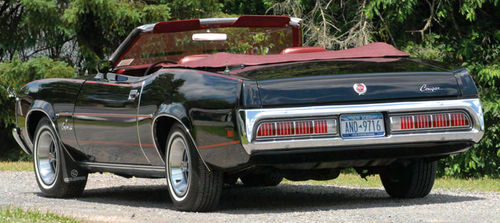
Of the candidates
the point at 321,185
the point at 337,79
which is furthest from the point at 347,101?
the point at 321,185

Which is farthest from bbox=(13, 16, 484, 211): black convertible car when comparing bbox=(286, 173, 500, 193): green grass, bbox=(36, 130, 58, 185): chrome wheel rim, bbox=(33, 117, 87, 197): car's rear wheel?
bbox=(286, 173, 500, 193): green grass

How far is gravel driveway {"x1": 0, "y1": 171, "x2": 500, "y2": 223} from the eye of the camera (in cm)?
679

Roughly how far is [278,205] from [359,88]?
1.61 m

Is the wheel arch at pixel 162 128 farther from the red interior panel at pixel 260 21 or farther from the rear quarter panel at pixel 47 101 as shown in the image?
the red interior panel at pixel 260 21

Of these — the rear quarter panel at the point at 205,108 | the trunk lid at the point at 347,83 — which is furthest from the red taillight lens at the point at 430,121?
the rear quarter panel at the point at 205,108

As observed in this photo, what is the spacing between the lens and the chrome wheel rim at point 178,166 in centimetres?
736

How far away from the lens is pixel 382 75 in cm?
700

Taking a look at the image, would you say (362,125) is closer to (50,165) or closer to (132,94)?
(132,94)

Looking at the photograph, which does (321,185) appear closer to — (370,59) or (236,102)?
(370,59)

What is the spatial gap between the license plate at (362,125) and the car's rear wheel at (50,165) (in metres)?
3.32

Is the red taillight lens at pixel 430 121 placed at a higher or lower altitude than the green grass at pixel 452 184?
higher

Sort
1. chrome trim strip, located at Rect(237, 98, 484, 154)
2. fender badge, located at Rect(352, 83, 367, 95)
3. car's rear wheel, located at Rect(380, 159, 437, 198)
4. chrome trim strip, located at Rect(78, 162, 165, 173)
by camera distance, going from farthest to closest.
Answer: car's rear wheel, located at Rect(380, 159, 437, 198) → chrome trim strip, located at Rect(78, 162, 165, 173) → fender badge, located at Rect(352, 83, 367, 95) → chrome trim strip, located at Rect(237, 98, 484, 154)

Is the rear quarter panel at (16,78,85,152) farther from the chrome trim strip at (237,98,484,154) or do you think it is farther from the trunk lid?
the chrome trim strip at (237,98,484,154)

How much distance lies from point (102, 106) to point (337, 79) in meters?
2.35
